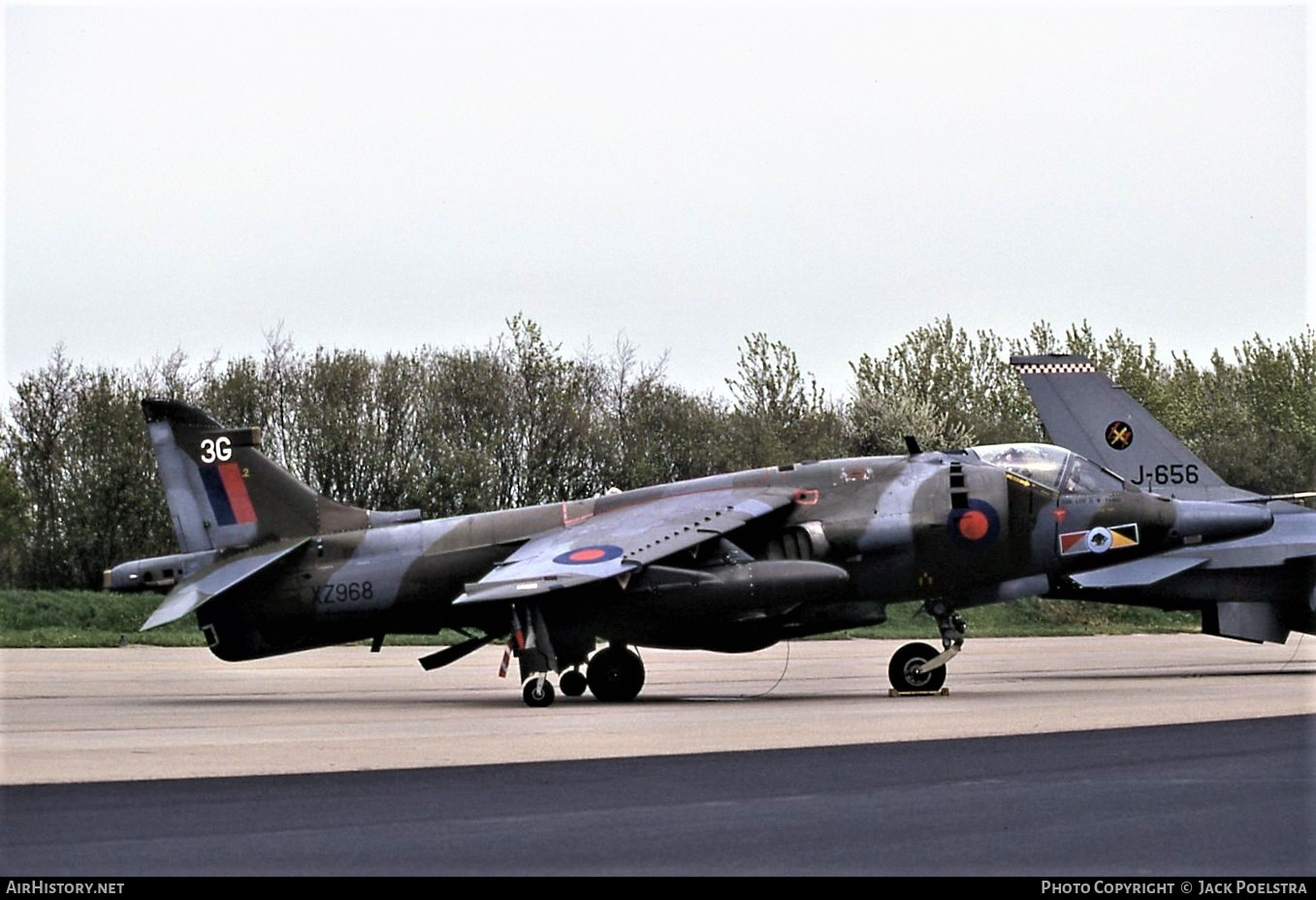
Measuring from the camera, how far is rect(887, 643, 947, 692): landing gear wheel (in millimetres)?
21281

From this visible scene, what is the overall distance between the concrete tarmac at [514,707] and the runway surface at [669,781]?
80mm

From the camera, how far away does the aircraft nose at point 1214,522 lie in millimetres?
21766

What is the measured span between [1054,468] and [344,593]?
8375 millimetres

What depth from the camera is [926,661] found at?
70.2 ft

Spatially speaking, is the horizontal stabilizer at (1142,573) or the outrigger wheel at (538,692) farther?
the horizontal stabilizer at (1142,573)

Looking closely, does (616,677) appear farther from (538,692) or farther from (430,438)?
(430,438)

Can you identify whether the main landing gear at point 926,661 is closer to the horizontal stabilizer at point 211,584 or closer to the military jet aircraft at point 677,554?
the military jet aircraft at point 677,554

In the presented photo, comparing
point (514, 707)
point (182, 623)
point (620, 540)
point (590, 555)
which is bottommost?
point (514, 707)

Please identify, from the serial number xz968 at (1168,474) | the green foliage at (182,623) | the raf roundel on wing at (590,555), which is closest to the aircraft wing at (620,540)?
the raf roundel on wing at (590,555)

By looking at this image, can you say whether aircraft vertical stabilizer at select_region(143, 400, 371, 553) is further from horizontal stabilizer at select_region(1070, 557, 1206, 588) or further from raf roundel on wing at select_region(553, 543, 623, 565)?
horizontal stabilizer at select_region(1070, 557, 1206, 588)

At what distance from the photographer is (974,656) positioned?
3123cm

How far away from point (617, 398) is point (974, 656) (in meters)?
29.2

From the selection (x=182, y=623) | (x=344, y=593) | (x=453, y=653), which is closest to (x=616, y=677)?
(x=453, y=653)
